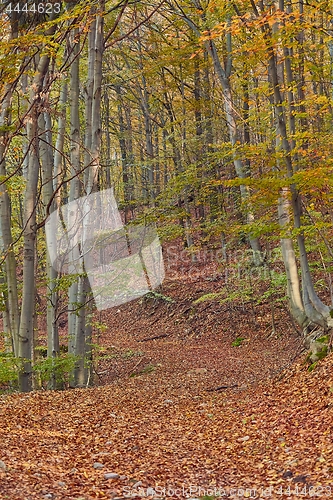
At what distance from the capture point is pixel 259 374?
9469 millimetres

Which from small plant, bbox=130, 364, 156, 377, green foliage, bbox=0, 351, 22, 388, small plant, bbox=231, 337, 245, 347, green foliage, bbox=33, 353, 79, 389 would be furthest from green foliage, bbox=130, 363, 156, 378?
green foliage, bbox=0, 351, 22, 388

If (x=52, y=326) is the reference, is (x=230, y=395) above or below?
below

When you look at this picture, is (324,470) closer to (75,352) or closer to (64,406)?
(64,406)

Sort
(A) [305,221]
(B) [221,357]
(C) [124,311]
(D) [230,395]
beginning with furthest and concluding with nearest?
(C) [124,311] < (B) [221,357] < (A) [305,221] < (D) [230,395]

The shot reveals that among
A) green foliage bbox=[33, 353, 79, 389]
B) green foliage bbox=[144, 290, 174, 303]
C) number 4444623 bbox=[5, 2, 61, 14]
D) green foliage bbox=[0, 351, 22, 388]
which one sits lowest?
green foliage bbox=[144, 290, 174, 303]

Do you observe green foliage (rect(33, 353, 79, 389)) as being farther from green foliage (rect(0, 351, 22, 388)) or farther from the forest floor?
the forest floor

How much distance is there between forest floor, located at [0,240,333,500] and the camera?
4008 millimetres

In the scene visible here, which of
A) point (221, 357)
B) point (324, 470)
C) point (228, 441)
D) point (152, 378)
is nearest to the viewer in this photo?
point (324, 470)

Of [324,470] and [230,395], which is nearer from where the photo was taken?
[324,470]

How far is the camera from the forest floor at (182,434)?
4.01 m

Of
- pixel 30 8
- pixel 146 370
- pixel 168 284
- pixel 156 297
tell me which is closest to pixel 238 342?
pixel 146 370

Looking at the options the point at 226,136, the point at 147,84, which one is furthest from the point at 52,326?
the point at 226,136

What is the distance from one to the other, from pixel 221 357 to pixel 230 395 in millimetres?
4272

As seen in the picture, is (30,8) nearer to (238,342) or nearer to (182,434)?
(182,434)
